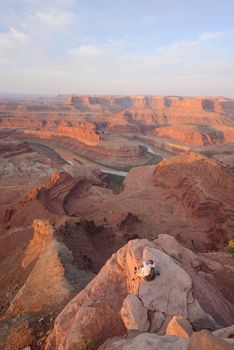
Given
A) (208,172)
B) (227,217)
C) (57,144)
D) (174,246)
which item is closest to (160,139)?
(57,144)

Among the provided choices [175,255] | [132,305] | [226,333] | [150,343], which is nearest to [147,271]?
[132,305]

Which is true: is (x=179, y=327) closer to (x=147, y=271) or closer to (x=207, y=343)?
(x=147, y=271)

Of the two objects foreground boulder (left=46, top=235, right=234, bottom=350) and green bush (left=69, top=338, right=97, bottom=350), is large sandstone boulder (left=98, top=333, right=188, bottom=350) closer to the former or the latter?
foreground boulder (left=46, top=235, right=234, bottom=350)

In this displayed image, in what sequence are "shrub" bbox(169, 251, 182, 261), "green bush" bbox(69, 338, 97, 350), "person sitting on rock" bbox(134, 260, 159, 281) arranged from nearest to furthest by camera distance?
"green bush" bbox(69, 338, 97, 350) → "person sitting on rock" bbox(134, 260, 159, 281) → "shrub" bbox(169, 251, 182, 261)

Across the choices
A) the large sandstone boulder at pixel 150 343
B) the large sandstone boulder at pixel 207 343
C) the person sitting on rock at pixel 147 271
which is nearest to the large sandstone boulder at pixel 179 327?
the large sandstone boulder at pixel 150 343

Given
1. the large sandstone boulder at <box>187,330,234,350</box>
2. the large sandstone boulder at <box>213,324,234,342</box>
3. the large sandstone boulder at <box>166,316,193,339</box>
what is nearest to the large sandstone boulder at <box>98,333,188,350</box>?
the large sandstone boulder at <box>166,316,193,339</box>

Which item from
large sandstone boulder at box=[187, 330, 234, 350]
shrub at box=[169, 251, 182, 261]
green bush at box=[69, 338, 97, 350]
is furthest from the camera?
shrub at box=[169, 251, 182, 261]

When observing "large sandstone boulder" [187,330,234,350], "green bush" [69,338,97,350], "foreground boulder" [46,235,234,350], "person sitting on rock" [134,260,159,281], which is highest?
"large sandstone boulder" [187,330,234,350]
